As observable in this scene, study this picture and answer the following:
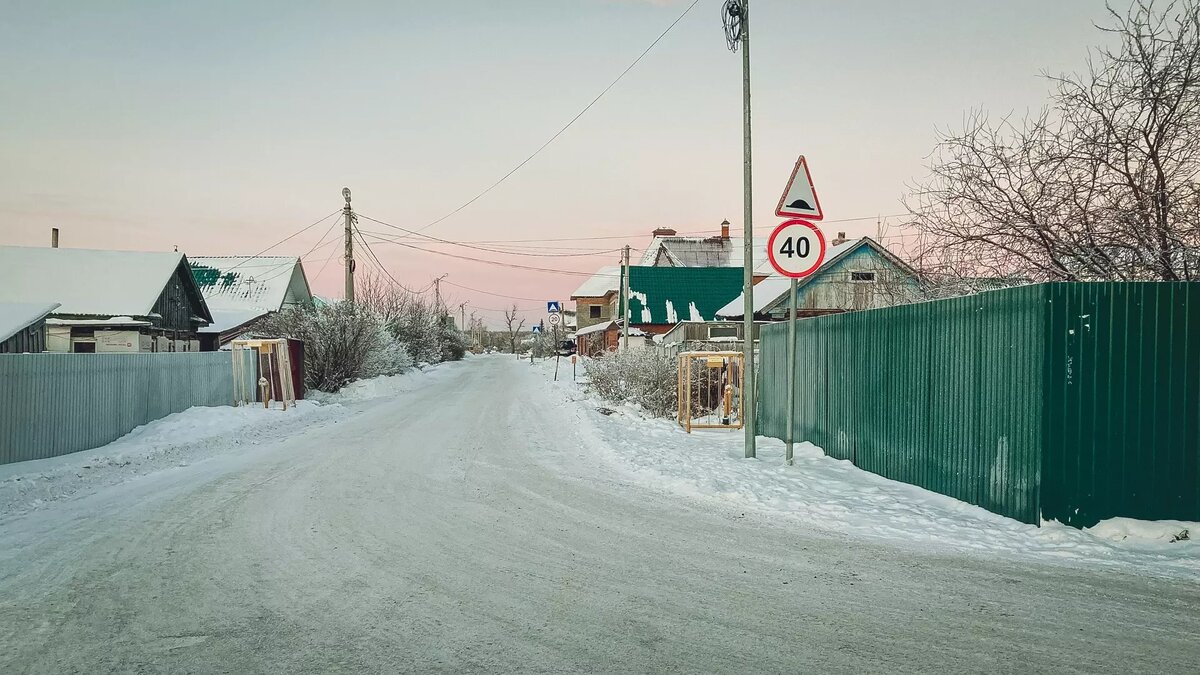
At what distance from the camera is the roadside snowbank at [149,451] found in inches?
309

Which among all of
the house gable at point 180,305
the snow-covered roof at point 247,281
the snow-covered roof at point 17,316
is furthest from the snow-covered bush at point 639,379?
the snow-covered roof at point 247,281

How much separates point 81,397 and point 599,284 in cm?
5808

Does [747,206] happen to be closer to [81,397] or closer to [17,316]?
[81,397]

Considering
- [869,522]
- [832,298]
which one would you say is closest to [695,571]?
[869,522]

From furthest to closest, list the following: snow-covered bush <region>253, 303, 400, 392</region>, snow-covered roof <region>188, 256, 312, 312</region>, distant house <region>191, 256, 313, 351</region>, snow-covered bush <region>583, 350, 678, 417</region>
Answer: snow-covered roof <region>188, 256, 312, 312</region>, distant house <region>191, 256, 313, 351</region>, snow-covered bush <region>253, 303, 400, 392</region>, snow-covered bush <region>583, 350, 678, 417</region>

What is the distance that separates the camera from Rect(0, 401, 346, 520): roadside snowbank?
7.85 meters

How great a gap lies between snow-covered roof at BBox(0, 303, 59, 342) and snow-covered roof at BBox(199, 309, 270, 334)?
21253 mm

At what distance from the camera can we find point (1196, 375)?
5.71m

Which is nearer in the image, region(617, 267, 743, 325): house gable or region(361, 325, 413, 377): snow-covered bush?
region(361, 325, 413, 377): snow-covered bush

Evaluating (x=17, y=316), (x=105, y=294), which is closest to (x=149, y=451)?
(x=17, y=316)

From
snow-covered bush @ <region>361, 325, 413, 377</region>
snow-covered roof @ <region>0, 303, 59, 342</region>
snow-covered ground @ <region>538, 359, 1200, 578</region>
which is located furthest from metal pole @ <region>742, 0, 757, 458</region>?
snow-covered bush @ <region>361, 325, 413, 377</region>

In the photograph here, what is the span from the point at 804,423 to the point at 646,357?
5.85m

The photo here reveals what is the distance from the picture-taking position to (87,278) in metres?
27.2

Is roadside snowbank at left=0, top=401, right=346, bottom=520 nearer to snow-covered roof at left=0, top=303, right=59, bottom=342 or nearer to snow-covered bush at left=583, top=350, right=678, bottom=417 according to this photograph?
snow-covered roof at left=0, top=303, right=59, bottom=342
